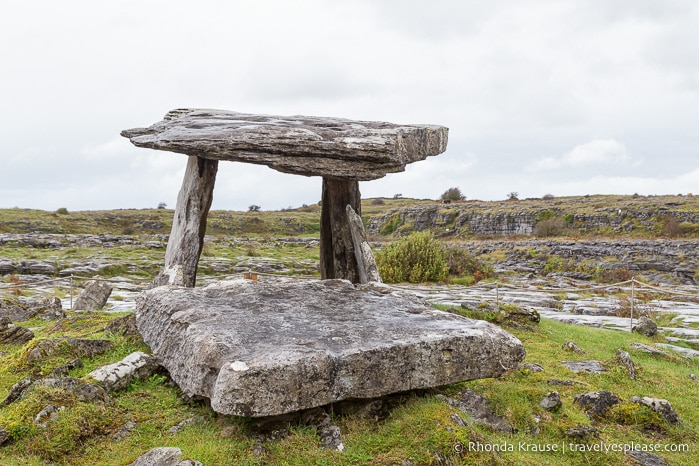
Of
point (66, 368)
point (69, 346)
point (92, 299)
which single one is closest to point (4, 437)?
point (66, 368)

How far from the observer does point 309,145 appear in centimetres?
948

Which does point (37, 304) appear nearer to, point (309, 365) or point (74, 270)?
point (74, 270)

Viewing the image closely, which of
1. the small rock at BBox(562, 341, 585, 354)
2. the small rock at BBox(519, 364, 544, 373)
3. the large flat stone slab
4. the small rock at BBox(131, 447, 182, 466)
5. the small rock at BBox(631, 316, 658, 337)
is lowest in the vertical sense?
the small rock at BBox(631, 316, 658, 337)

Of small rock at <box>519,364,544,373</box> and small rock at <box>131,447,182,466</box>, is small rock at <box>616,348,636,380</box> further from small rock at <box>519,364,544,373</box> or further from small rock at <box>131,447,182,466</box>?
small rock at <box>131,447,182,466</box>

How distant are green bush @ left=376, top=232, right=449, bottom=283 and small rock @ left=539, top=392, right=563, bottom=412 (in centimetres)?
1348

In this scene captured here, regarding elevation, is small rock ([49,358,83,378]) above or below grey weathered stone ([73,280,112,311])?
above

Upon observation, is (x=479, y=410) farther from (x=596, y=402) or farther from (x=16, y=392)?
(x=16, y=392)

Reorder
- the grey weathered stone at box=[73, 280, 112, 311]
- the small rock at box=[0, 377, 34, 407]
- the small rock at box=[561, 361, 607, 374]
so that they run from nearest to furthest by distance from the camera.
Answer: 1. the small rock at box=[0, 377, 34, 407]
2. the small rock at box=[561, 361, 607, 374]
3. the grey weathered stone at box=[73, 280, 112, 311]

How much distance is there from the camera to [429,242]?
21.6 meters

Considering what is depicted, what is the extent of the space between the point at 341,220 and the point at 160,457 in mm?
8380

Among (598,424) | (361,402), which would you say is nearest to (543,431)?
(598,424)

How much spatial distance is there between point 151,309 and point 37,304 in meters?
7.58

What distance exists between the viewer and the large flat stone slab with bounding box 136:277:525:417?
5496mm

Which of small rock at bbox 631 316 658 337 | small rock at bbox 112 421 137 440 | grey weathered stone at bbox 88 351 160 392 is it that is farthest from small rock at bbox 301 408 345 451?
small rock at bbox 631 316 658 337
